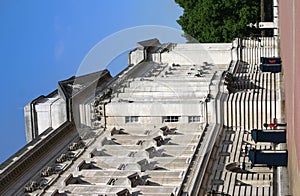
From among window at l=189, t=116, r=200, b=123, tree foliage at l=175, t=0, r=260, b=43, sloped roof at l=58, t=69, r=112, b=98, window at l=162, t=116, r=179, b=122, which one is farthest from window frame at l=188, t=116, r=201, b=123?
tree foliage at l=175, t=0, r=260, b=43

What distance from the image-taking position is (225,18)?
6912 cm

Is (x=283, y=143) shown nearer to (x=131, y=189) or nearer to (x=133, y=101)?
(x=131, y=189)

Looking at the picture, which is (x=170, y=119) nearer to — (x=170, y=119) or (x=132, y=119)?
(x=170, y=119)

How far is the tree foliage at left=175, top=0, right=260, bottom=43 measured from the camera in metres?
67.9

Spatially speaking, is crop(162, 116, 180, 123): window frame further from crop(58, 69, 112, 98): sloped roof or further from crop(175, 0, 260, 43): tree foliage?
crop(175, 0, 260, 43): tree foliage

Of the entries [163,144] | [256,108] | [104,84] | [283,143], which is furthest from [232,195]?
[104,84]

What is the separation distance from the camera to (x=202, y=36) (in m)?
70.9

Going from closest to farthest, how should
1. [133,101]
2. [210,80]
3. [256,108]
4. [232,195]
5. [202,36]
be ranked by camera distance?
1. [232,195]
2. [256,108]
3. [133,101]
4. [210,80]
5. [202,36]

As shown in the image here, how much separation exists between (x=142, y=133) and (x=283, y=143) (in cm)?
953

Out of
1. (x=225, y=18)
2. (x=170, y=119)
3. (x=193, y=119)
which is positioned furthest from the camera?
(x=225, y=18)

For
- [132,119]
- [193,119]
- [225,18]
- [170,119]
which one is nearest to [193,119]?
[193,119]

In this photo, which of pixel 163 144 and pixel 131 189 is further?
pixel 163 144

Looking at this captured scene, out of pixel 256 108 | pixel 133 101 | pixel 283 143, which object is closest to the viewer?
pixel 283 143

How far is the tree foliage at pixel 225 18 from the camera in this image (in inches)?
2672
